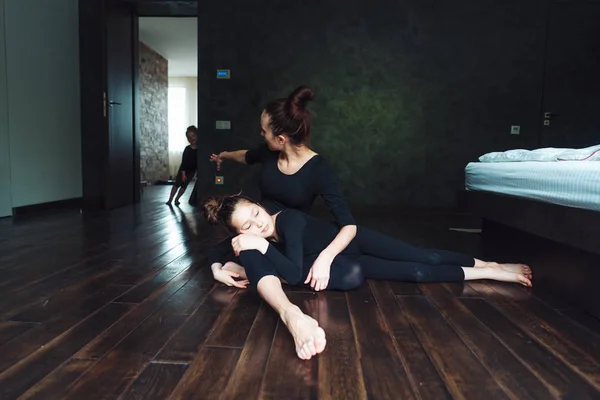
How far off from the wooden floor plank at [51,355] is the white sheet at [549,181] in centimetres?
169

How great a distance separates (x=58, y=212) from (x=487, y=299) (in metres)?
4.09

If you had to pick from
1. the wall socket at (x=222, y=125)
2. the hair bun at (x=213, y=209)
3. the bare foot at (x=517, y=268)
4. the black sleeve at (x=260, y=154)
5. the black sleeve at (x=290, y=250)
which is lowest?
the bare foot at (x=517, y=268)

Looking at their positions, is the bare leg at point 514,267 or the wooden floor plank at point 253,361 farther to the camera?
the bare leg at point 514,267

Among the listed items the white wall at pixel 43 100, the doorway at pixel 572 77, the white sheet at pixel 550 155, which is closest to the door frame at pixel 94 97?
the white wall at pixel 43 100

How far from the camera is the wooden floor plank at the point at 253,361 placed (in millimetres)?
952

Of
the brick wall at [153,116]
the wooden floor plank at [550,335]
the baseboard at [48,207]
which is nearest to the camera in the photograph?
the wooden floor plank at [550,335]

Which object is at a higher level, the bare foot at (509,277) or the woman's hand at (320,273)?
the woman's hand at (320,273)

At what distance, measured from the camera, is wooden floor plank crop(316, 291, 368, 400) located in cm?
96

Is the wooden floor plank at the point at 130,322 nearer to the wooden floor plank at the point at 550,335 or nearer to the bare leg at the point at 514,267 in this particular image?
the wooden floor plank at the point at 550,335

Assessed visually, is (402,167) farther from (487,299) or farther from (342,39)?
(487,299)

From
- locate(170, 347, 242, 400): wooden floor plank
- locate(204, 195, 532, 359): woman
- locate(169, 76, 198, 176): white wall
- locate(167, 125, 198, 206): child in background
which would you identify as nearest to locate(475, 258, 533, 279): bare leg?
locate(204, 195, 532, 359): woman

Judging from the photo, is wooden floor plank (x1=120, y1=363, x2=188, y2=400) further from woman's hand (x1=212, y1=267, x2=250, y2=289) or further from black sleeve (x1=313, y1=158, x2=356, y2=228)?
black sleeve (x1=313, y1=158, x2=356, y2=228)

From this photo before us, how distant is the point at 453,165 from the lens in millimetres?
4910

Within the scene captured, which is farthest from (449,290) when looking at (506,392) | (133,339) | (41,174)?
(41,174)
